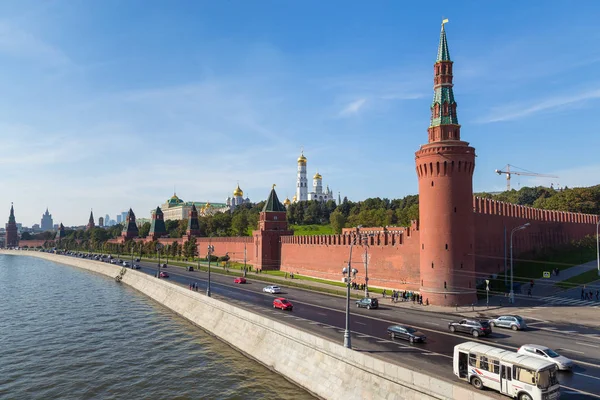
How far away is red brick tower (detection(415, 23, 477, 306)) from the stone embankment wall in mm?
18610

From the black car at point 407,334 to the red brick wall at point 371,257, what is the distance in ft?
62.8

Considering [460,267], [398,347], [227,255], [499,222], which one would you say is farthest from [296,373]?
[227,255]

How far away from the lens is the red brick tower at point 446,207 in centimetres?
4075

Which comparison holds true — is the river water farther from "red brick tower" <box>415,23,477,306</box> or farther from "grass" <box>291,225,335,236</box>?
"grass" <box>291,225,335,236</box>

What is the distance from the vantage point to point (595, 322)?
32250mm

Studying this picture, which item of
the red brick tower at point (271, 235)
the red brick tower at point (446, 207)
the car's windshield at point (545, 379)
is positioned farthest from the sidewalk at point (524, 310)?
the red brick tower at point (271, 235)

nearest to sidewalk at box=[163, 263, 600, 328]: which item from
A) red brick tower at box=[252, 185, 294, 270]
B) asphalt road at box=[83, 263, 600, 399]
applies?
asphalt road at box=[83, 263, 600, 399]

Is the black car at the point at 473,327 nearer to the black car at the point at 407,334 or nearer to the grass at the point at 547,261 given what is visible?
the black car at the point at 407,334

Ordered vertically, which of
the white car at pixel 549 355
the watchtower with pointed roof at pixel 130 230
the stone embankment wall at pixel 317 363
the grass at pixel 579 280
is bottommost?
the stone embankment wall at pixel 317 363

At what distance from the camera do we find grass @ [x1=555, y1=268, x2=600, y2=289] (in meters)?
46.5

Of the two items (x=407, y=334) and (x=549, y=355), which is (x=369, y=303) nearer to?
(x=407, y=334)

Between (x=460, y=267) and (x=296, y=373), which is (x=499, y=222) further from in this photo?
(x=296, y=373)

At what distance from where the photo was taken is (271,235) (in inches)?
3123

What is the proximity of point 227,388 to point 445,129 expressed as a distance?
101ft
